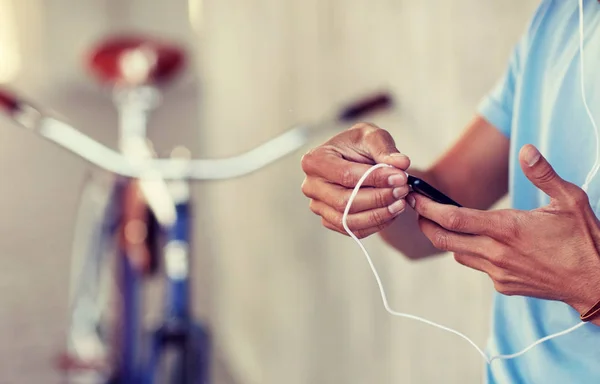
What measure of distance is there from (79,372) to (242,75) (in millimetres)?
594

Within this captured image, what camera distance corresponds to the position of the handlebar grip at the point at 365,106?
0.58 metres

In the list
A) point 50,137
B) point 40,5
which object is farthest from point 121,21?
point 50,137

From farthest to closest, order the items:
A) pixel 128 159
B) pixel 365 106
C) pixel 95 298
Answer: pixel 95 298
pixel 128 159
pixel 365 106

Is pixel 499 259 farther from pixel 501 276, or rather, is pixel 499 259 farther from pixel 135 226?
pixel 135 226

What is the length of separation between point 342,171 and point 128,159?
26.6 inches

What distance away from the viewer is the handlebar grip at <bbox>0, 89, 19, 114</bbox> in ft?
2.80

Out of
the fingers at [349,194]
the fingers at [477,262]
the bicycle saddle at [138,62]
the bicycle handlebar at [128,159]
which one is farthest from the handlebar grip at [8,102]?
the fingers at [477,262]

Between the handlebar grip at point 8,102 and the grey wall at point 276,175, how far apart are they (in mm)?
287

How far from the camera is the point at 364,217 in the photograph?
13.7 inches

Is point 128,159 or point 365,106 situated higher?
point 128,159

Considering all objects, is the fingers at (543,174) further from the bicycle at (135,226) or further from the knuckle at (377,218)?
the bicycle at (135,226)

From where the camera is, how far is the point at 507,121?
0.42 meters

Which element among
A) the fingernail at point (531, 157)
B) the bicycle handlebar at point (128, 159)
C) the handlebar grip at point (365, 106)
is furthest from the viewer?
the bicycle handlebar at point (128, 159)

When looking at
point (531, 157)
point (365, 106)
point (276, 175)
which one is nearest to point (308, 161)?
point (531, 157)
